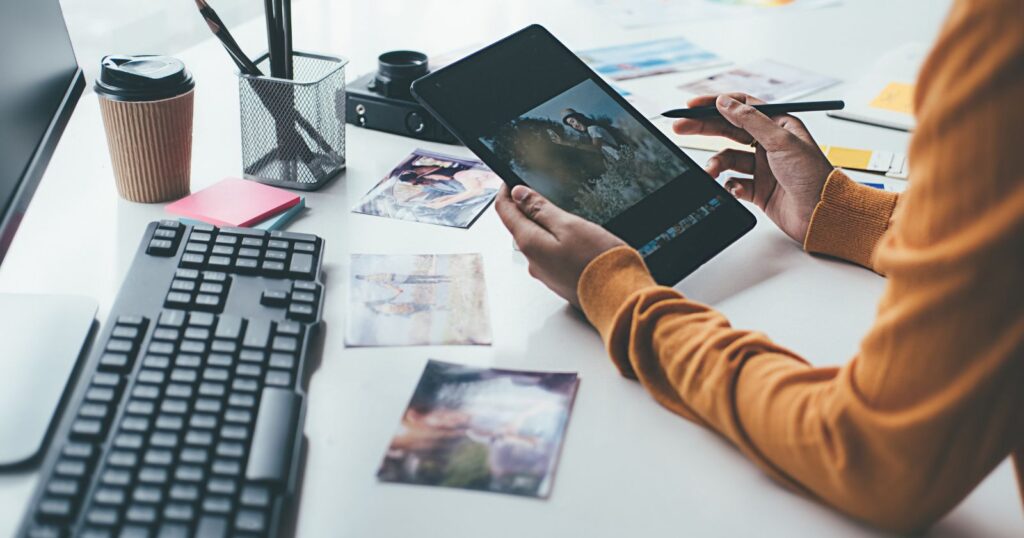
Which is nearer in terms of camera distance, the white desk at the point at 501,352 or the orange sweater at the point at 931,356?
the orange sweater at the point at 931,356

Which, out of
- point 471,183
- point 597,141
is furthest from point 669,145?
point 471,183

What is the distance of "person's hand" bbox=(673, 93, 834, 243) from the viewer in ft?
3.43

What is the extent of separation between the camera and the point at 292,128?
111 centimetres

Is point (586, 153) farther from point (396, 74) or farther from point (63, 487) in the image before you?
point (63, 487)

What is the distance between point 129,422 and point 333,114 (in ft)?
1.81

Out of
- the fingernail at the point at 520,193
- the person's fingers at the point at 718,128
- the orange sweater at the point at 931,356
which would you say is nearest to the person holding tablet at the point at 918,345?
the orange sweater at the point at 931,356

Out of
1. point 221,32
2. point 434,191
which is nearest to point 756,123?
point 434,191

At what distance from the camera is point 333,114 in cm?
113

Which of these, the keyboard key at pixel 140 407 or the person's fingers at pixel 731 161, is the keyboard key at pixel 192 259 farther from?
the person's fingers at pixel 731 161

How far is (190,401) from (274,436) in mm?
72

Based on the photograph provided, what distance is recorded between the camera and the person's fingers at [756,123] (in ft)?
3.47

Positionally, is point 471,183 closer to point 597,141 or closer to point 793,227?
point 597,141

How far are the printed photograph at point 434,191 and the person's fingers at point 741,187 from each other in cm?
27

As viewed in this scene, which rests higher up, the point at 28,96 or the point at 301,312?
the point at 28,96
